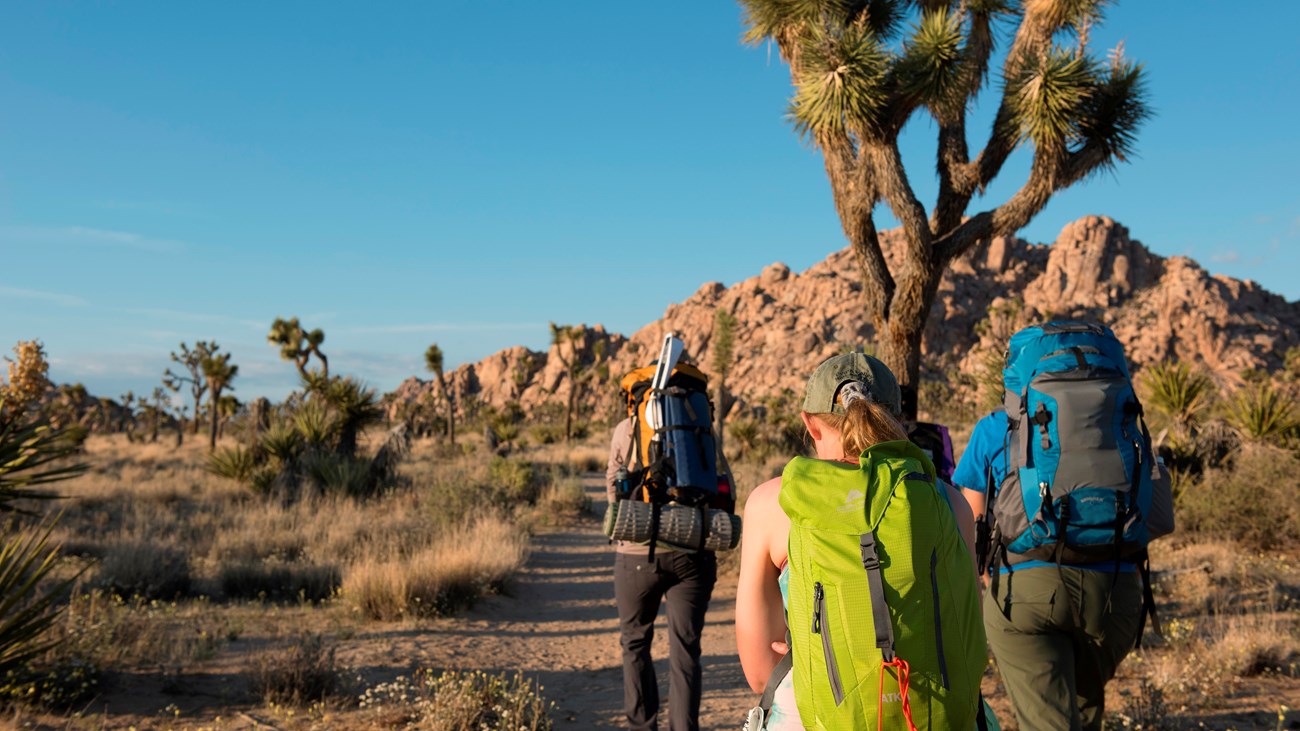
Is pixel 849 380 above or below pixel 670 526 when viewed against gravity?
above

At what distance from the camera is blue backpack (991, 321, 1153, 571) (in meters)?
2.66

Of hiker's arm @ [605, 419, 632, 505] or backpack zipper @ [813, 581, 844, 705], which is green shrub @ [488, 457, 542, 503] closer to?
hiker's arm @ [605, 419, 632, 505]

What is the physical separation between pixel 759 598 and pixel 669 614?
1868 millimetres

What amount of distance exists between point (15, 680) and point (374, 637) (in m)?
2.41

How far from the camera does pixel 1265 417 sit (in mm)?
10656

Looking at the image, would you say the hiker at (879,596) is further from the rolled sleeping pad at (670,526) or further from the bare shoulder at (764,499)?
the rolled sleeping pad at (670,526)

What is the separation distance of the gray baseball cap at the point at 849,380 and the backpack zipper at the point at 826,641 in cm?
Answer: 47

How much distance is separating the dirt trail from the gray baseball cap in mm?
3457

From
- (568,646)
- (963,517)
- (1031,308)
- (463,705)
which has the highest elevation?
(1031,308)

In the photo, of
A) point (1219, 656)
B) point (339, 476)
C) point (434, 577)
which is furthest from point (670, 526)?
point (339, 476)

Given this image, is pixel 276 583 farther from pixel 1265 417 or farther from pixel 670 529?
pixel 1265 417

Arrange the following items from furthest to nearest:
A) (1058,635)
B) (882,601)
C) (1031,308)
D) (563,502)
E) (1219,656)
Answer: (1031,308) < (563,502) < (1219,656) < (1058,635) < (882,601)

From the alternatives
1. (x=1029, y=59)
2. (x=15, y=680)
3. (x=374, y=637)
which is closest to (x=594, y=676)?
(x=374, y=637)

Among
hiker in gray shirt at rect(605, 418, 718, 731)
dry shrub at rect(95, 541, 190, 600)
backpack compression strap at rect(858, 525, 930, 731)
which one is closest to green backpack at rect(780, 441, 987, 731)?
backpack compression strap at rect(858, 525, 930, 731)
